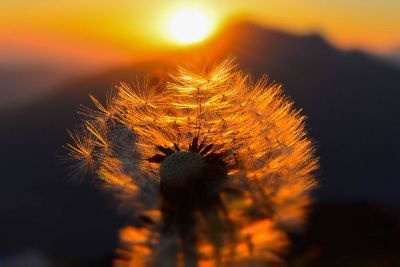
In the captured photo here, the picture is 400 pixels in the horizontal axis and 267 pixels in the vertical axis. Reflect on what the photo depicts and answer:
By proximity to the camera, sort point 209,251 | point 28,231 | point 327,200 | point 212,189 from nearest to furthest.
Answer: point 209,251 → point 212,189 → point 327,200 → point 28,231

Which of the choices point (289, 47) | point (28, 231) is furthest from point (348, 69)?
point (28, 231)

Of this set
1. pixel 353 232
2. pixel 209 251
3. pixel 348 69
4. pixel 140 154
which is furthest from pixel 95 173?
pixel 348 69

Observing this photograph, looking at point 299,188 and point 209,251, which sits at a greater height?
point 299,188

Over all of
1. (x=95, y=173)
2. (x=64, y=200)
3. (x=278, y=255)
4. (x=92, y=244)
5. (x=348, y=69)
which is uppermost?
(x=348, y=69)

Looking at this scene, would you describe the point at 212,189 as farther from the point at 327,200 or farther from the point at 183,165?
the point at 327,200

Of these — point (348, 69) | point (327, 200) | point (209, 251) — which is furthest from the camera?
point (348, 69)

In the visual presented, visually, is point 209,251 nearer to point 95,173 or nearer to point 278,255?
point 278,255

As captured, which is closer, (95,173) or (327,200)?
(95,173)
